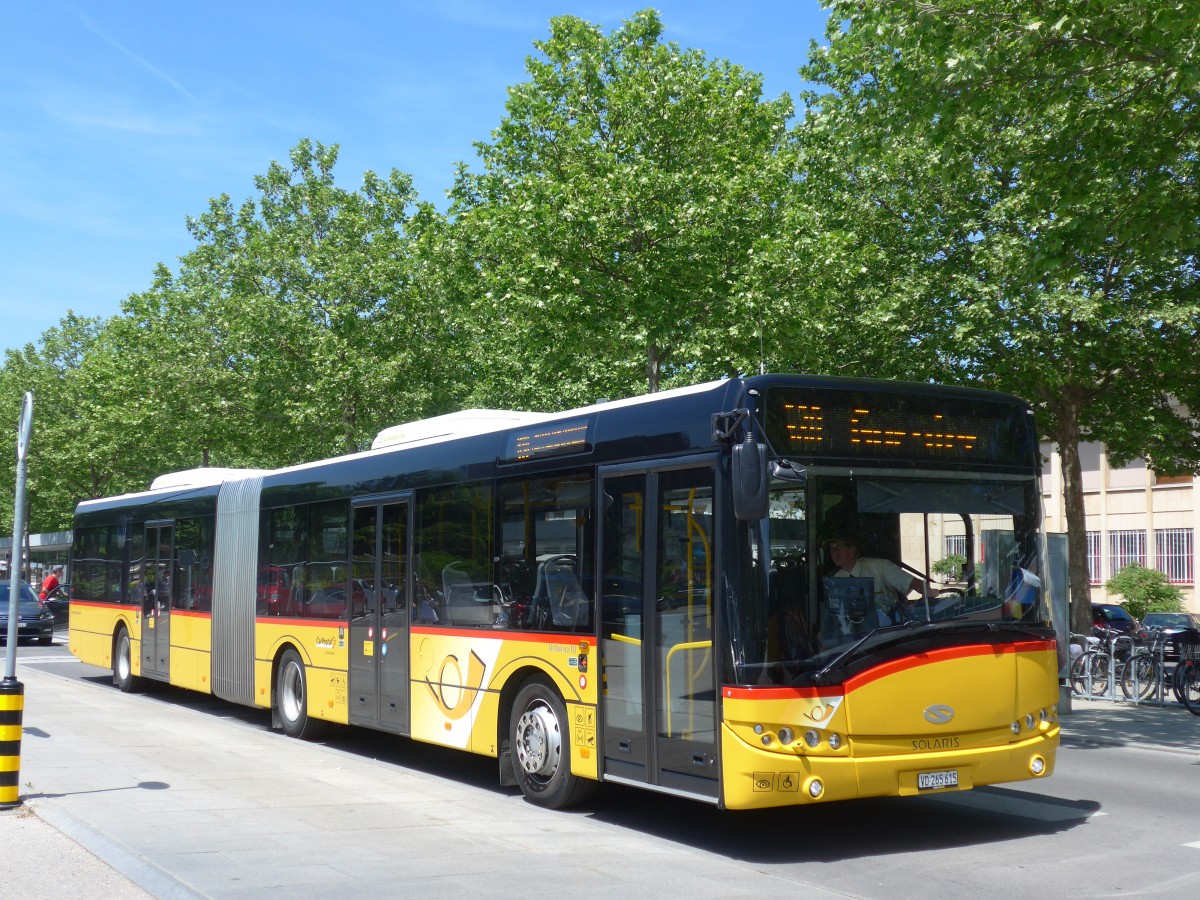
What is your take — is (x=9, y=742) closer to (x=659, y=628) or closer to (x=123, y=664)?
(x=659, y=628)

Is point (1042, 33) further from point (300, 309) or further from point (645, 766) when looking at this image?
point (300, 309)

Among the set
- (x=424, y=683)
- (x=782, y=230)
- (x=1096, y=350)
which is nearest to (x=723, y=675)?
(x=424, y=683)

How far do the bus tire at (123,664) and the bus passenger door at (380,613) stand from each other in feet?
28.6

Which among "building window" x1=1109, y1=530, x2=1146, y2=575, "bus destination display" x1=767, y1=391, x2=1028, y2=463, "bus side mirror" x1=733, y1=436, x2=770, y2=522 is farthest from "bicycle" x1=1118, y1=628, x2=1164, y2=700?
"building window" x1=1109, y1=530, x2=1146, y2=575

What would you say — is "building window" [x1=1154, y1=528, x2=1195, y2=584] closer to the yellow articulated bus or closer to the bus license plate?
the yellow articulated bus

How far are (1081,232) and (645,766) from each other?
8799 mm

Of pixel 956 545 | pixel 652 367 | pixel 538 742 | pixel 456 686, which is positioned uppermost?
pixel 652 367

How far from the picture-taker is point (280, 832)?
884 cm

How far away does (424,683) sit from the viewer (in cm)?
1213

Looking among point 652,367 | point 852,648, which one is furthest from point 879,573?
point 652,367

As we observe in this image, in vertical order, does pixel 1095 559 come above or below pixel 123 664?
above

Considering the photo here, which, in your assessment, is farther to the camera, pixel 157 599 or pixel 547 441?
pixel 157 599

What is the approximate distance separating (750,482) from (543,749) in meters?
3.48

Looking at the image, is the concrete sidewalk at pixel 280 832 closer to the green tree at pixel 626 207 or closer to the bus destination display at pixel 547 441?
the bus destination display at pixel 547 441
